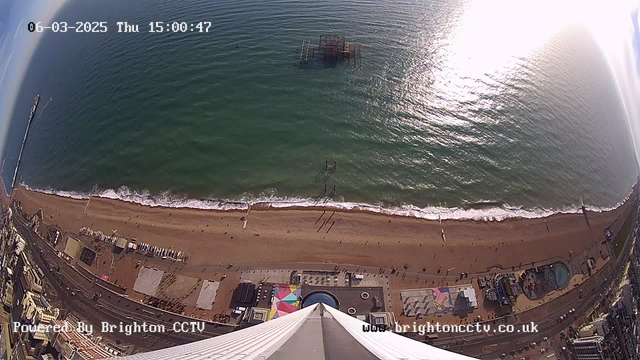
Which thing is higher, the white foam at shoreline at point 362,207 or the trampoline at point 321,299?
the white foam at shoreline at point 362,207

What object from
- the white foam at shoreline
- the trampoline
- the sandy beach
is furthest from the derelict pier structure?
the trampoline

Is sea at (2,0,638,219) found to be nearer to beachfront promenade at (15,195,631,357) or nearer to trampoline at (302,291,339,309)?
beachfront promenade at (15,195,631,357)

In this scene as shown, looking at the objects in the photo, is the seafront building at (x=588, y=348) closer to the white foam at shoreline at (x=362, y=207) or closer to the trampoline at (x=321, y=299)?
the white foam at shoreline at (x=362, y=207)

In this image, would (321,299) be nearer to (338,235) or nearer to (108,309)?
(338,235)

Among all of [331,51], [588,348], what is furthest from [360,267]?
[331,51]

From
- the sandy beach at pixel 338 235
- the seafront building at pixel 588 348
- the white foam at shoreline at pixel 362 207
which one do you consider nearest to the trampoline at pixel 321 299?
the sandy beach at pixel 338 235

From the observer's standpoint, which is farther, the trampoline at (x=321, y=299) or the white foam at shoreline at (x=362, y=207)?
the white foam at shoreline at (x=362, y=207)
